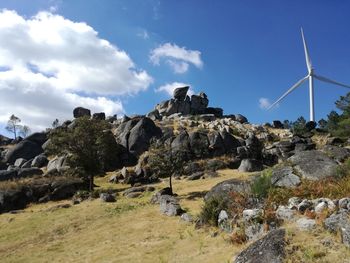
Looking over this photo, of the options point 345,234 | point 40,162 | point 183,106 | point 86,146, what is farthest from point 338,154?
point 183,106

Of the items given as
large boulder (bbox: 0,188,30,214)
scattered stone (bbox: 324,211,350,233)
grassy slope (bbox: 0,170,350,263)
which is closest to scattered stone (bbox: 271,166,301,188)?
grassy slope (bbox: 0,170,350,263)

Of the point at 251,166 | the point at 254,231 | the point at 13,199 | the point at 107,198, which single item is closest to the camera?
the point at 254,231

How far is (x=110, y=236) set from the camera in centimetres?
2675

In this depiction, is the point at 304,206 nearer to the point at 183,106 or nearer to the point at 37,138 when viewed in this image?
the point at 37,138

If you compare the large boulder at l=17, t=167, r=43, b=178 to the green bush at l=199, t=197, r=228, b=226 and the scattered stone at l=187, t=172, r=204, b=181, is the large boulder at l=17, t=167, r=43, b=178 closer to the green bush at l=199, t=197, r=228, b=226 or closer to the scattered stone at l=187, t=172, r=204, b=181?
the scattered stone at l=187, t=172, r=204, b=181

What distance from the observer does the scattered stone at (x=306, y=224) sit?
16.3 m

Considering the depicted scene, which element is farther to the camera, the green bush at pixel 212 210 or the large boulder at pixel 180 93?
the large boulder at pixel 180 93

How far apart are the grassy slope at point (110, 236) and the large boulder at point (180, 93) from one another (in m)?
95.4

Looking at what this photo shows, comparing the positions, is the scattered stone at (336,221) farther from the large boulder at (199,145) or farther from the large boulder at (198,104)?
the large boulder at (198,104)

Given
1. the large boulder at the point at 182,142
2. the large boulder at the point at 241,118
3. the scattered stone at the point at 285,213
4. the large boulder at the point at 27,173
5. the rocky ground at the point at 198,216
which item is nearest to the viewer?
the rocky ground at the point at 198,216

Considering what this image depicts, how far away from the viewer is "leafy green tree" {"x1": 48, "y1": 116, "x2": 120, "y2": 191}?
50.4 meters

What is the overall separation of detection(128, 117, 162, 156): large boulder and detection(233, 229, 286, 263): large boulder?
5786 centimetres

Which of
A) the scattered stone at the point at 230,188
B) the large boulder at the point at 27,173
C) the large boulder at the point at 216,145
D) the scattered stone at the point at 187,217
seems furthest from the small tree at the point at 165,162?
the large boulder at the point at 27,173

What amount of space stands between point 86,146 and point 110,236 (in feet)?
84.9
